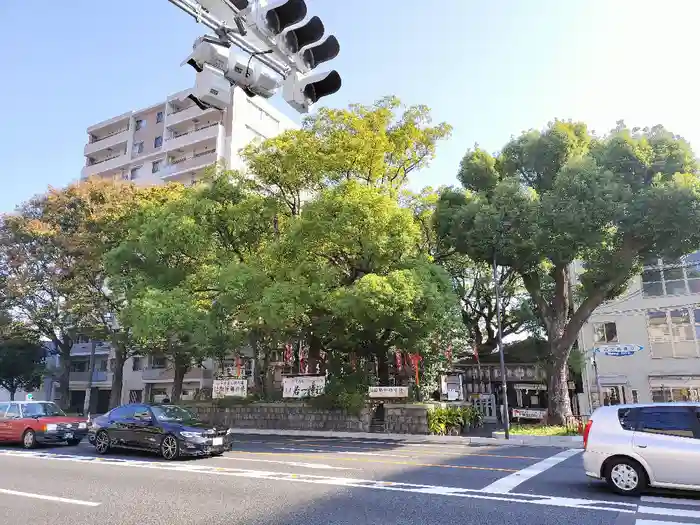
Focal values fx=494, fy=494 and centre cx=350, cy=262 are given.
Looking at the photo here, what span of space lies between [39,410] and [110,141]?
134 feet

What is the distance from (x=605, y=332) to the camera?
2931 cm

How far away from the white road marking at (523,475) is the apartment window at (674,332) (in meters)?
17.7

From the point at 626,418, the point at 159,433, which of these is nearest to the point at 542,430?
the point at 626,418

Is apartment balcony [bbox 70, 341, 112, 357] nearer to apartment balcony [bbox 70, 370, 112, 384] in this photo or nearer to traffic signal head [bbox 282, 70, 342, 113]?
apartment balcony [bbox 70, 370, 112, 384]

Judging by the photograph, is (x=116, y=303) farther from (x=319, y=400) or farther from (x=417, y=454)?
(x=417, y=454)

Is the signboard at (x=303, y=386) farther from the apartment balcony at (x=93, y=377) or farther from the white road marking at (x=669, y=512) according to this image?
the apartment balcony at (x=93, y=377)

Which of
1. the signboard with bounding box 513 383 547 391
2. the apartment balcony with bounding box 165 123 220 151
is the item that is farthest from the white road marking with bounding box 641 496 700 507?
the apartment balcony with bounding box 165 123 220 151

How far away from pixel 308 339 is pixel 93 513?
58.6 ft

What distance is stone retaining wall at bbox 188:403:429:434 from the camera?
1978cm

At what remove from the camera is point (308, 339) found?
24453 mm

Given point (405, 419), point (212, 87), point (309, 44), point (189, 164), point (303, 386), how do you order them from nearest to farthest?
1. point (212, 87)
2. point (309, 44)
3. point (405, 419)
4. point (303, 386)
5. point (189, 164)

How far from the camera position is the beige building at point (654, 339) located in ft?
87.4

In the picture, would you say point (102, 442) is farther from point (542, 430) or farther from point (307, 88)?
point (542, 430)

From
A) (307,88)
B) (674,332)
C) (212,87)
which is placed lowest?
(674,332)
